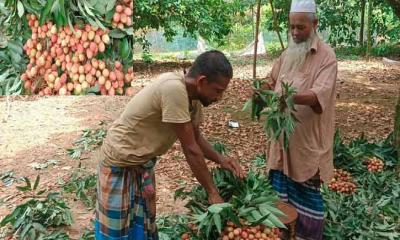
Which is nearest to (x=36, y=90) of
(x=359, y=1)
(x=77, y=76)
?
(x=77, y=76)

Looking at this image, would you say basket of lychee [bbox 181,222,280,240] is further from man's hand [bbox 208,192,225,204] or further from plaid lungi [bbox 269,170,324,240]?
plaid lungi [bbox 269,170,324,240]

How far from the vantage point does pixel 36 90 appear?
6734mm

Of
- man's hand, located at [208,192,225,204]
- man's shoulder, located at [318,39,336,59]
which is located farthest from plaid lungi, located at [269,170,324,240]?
man's hand, located at [208,192,225,204]

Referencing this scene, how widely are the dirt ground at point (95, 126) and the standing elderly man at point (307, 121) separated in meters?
1.02

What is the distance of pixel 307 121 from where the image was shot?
2.85 metres

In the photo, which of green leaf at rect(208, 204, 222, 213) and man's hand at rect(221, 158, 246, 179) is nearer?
green leaf at rect(208, 204, 222, 213)

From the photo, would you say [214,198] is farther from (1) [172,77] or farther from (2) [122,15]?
(2) [122,15]

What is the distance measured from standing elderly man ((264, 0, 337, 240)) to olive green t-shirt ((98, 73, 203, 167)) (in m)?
0.76

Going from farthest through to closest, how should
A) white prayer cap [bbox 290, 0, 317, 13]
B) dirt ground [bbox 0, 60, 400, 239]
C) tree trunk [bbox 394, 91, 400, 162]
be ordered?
tree trunk [bbox 394, 91, 400, 162] → dirt ground [bbox 0, 60, 400, 239] → white prayer cap [bbox 290, 0, 317, 13]

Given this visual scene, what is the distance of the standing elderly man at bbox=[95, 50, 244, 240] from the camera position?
2088 millimetres

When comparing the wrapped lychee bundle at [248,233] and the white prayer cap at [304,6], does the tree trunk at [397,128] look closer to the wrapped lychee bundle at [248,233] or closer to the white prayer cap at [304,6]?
the white prayer cap at [304,6]

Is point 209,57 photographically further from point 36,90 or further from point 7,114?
point 36,90

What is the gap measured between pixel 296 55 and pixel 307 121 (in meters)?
0.39

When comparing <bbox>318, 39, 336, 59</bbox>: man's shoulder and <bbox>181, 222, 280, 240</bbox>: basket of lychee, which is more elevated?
<bbox>318, 39, 336, 59</bbox>: man's shoulder
